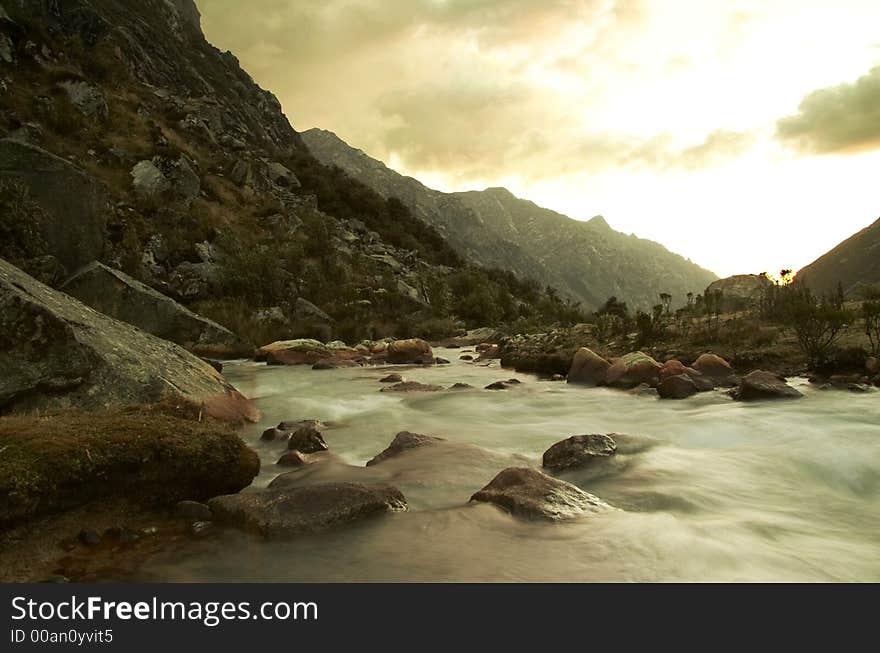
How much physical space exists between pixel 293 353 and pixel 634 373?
10.3 m

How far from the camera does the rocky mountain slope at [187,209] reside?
51.6 ft

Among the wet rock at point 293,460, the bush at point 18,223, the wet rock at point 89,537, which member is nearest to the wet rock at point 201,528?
the wet rock at point 89,537

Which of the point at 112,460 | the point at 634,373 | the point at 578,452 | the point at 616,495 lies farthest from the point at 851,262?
the point at 112,460

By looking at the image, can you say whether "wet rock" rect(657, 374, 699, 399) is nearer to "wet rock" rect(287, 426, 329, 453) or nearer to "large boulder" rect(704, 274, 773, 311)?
"wet rock" rect(287, 426, 329, 453)

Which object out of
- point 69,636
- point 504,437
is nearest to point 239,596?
point 69,636

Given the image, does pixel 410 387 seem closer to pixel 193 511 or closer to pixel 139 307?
pixel 193 511

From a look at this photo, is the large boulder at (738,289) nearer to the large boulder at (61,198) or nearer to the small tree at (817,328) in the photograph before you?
the small tree at (817,328)

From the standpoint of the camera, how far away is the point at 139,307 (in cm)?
1427

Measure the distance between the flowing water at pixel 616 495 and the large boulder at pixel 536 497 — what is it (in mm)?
114

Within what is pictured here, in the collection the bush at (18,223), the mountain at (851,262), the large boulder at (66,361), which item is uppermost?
the mountain at (851,262)

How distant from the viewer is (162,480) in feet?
12.5

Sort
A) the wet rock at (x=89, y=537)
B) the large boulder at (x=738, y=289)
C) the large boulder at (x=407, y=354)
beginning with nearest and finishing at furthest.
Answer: the wet rock at (x=89, y=537) < the large boulder at (x=407, y=354) < the large boulder at (x=738, y=289)

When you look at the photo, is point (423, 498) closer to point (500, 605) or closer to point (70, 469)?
point (500, 605)

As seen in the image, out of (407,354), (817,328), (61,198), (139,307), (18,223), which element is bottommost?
(407,354)
